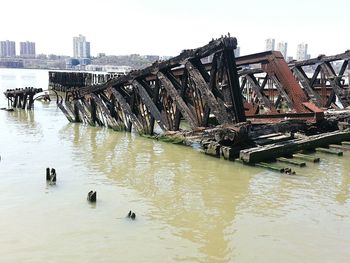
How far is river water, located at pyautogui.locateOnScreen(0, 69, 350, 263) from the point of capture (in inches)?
209

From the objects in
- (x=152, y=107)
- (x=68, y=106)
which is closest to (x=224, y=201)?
(x=152, y=107)

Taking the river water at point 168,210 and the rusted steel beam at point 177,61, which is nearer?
the river water at point 168,210

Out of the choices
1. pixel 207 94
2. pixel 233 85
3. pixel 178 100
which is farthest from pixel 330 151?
pixel 178 100

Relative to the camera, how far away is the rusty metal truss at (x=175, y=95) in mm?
11430

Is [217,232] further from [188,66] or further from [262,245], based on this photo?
[188,66]

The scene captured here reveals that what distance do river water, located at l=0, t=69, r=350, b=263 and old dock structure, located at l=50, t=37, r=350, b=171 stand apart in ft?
3.00

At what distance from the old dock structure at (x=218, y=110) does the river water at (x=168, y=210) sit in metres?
0.92

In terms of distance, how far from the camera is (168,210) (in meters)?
6.82

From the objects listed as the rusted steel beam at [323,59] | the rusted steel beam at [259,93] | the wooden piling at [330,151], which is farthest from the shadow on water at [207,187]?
the rusted steel beam at [323,59]

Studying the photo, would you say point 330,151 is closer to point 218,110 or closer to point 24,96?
point 218,110

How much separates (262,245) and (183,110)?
7.62 meters

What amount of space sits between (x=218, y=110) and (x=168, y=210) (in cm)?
517

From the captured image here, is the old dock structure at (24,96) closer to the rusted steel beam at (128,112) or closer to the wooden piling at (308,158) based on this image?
the rusted steel beam at (128,112)

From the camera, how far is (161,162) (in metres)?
10.7
